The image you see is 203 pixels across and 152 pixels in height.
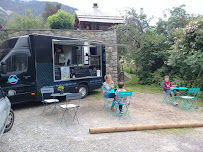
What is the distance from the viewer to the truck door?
653cm

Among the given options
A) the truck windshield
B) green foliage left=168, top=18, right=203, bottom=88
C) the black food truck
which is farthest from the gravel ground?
green foliage left=168, top=18, right=203, bottom=88

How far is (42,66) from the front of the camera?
7191 millimetres

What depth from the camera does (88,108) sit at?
7137 mm

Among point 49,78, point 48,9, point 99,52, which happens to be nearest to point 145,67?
point 99,52

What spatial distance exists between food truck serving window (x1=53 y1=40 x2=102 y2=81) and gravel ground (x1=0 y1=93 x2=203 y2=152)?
1847mm

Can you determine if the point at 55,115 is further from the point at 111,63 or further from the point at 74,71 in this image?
the point at 111,63

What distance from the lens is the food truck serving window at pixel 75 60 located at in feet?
25.9

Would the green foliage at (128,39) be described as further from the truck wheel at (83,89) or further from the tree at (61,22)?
the tree at (61,22)

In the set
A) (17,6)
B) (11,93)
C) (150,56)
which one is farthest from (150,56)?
(17,6)

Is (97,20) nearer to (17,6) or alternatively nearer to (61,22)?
(61,22)

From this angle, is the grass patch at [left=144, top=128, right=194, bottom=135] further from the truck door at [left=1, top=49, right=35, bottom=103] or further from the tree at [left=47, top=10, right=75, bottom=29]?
the tree at [left=47, top=10, right=75, bottom=29]

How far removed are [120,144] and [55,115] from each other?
2.79m

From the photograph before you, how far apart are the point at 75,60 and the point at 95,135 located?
4853mm

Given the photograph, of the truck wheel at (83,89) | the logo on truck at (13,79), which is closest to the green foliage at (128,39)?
the truck wheel at (83,89)
